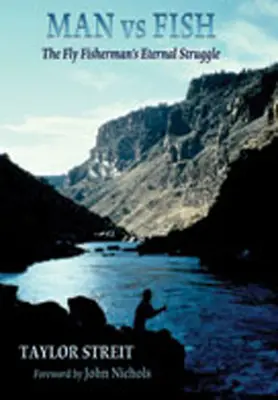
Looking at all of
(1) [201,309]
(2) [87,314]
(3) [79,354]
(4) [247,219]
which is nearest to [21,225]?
(4) [247,219]

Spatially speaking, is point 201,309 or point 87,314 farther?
point 201,309

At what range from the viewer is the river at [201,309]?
24.8 meters

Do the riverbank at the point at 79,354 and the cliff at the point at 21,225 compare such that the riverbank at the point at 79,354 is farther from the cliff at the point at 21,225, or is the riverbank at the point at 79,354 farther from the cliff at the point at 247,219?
the cliff at the point at 21,225

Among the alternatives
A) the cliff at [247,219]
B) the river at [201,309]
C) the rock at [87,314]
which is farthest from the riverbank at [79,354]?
the cliff at [247,219]

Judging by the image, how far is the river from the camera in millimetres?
24766

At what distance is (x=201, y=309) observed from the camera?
45.9 m

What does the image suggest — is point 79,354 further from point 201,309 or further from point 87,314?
point 201,309

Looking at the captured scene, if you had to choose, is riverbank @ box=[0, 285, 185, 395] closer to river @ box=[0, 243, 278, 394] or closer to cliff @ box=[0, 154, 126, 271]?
river @ box=[0, 243, 278, 394]

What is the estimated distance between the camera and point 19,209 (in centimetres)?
15088

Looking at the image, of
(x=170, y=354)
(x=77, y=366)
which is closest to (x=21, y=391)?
(x=77, y=366)

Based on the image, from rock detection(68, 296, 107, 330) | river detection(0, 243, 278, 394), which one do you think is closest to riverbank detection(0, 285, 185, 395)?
rock detection(68, 296, 107, 330)

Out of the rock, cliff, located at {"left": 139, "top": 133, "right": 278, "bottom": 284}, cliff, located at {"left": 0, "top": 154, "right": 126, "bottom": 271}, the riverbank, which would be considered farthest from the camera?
cliff, located at {"left": 0, "top": 154, "right": 126, "bottom": 271}

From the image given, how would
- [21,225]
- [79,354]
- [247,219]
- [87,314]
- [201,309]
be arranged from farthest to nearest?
[21,225] → [247,219] → [201,309] → [87,314] → [79,354]

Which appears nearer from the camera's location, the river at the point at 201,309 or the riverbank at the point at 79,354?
the riverbank at the point at 79,354
